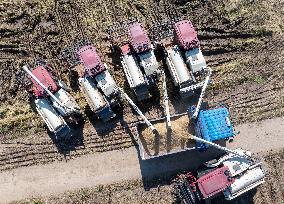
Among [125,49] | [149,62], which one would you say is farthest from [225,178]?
[125,49]

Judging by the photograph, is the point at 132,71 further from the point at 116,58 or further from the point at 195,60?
the point at 195,60

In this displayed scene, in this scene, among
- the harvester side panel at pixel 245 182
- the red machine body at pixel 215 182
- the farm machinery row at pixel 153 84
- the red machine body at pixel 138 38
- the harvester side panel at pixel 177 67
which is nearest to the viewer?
the red machine body at pixel 215 182

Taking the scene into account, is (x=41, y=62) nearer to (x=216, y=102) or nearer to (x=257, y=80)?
(x=216, y=102)

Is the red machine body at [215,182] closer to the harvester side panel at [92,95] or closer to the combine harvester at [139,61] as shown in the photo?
the combine harvester at [139,61]

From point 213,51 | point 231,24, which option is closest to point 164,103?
point 213,51

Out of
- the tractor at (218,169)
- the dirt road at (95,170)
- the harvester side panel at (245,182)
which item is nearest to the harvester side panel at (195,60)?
the tractor at (218,169)

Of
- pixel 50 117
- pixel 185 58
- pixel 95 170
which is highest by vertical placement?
pixel 185 58
